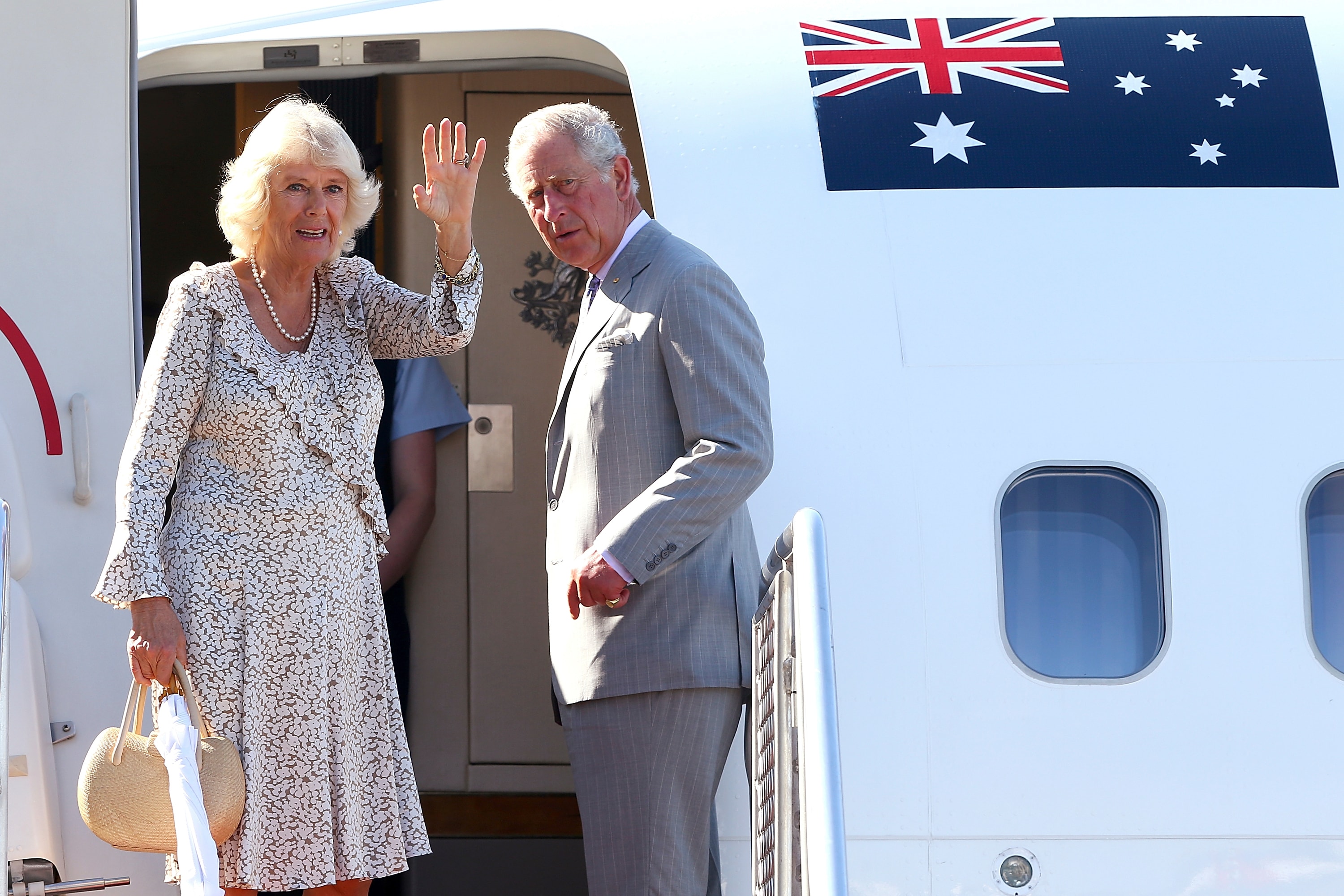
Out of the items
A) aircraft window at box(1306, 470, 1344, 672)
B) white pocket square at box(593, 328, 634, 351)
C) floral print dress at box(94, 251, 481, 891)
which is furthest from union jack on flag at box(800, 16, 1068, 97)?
floral print dress at box(94, 251, 481, 891)

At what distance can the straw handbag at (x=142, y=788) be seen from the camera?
2.64m

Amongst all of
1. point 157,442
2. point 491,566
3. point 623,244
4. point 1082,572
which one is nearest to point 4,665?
point 157,442

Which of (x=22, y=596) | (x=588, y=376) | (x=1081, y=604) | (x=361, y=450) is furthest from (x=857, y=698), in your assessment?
(x=22, y=596)

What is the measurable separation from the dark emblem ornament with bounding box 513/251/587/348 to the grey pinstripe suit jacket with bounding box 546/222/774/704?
1.73m

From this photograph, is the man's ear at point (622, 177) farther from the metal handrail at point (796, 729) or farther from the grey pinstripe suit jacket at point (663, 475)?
the metal handrail at point (796, 729)

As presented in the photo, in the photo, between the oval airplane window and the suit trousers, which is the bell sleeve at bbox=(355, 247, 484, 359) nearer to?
the suit trousers

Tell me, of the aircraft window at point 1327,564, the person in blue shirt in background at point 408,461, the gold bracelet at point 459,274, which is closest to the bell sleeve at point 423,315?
the gold bracelet at point 459,274

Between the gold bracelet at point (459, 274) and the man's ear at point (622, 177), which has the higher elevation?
the man's ear at point (622, 177)

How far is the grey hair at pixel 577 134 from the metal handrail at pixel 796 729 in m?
0.90

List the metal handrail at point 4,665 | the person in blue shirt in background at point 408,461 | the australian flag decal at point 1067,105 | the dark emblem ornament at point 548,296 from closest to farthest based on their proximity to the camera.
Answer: the metal handrail at point 4,665, the australian flag decal at point 1067,105, the person in blue shirt in background at point 408,461, the dark emblem ornament at point 548,296

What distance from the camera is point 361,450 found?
302 cm

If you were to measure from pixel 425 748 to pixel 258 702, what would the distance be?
1.76 m

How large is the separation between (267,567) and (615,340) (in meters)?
0.85

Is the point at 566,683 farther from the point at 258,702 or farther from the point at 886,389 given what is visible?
the point at 886,389
